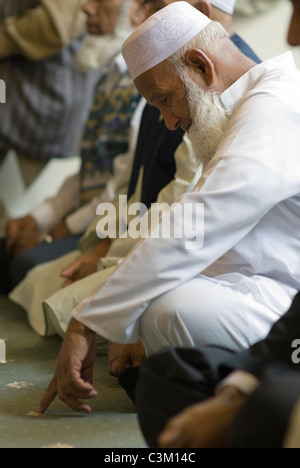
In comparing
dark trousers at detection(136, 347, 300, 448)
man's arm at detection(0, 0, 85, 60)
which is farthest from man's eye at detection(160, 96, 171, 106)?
man's arm at detection(0, 0, 85, 60)

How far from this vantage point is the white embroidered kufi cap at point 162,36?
2.23m

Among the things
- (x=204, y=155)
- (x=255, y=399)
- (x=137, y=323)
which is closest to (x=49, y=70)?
(x=204, y=155)

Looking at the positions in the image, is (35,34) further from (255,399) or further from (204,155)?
(255,399)

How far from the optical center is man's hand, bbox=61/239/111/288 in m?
3.17

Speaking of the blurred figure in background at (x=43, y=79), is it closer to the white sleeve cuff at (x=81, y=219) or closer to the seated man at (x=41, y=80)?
the seated man at (x=41, y=80)

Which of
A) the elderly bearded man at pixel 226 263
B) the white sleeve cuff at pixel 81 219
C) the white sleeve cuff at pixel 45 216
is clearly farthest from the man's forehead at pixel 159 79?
the white sleeve cuff at pixel 45 216

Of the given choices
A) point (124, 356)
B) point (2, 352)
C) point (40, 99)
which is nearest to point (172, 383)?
point (124, 356)

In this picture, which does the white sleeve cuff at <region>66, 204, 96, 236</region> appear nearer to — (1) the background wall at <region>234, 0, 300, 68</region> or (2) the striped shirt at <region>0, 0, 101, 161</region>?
(2) the striped shirt at <region>0, 0, 101, 161</region>

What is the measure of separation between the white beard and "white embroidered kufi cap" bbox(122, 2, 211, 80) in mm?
109

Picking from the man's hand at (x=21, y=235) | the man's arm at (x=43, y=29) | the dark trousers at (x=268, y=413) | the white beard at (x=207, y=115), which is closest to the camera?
the dark trousers at (x=268, y=413)

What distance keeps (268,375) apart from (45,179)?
4653 mm

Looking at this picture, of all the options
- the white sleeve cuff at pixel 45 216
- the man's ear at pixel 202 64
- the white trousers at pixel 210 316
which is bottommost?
the white sleeve cuff at pixel 45 216

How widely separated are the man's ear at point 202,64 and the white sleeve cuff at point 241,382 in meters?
0.97
